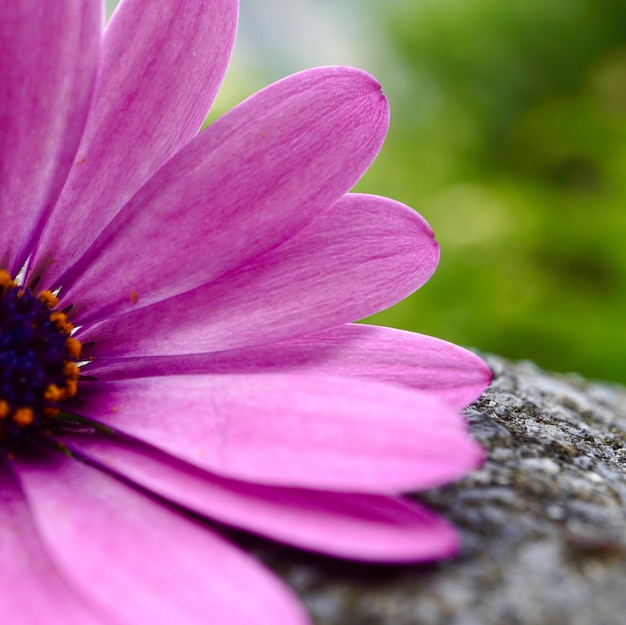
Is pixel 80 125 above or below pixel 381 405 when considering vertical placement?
above

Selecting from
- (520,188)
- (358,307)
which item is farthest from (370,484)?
(520,188)

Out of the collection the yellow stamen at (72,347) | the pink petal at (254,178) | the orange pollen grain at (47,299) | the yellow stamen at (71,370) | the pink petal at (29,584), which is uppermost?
the pink petal at (254,178)

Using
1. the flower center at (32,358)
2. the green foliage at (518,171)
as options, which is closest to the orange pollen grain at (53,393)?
the flower center at (32,358)

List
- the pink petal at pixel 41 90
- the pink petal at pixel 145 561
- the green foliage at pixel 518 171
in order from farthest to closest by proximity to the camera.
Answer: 1. the green foliage at pixel 518 171
2. the pink petal at pixel 41 90
3. the pink petal at pixel 145 561

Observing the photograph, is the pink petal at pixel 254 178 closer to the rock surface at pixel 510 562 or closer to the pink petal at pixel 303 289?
the pink petal at pixel 303 289

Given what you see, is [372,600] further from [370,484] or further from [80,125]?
[80,125]

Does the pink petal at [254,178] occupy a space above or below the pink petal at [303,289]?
above

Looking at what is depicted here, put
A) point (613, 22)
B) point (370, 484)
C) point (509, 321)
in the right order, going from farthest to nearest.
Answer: point (613, 22)
point (509, 321)
point (370, 484)

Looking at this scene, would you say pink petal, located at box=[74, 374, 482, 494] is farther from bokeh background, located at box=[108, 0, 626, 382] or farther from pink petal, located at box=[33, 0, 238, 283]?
bokeh background, located at box=[108, 0, 626, 382]
